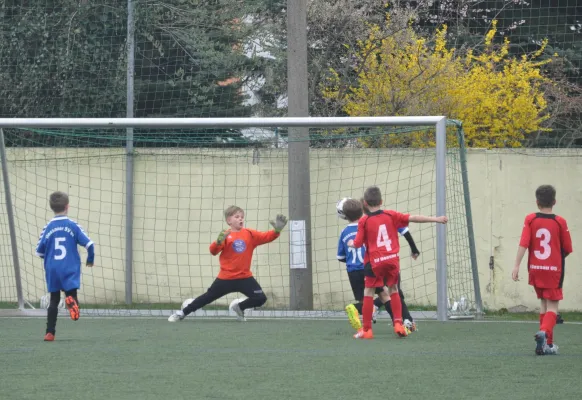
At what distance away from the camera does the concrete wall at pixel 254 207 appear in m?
13.7

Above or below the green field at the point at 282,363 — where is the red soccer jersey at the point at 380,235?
above

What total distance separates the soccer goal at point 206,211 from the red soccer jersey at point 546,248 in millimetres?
5006

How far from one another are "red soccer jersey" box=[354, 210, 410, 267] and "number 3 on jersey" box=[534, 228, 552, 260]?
4.81 feet

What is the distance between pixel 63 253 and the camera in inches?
374

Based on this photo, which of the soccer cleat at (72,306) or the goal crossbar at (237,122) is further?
the goal crossbar at (237,122)

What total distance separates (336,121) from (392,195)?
7.21 feet

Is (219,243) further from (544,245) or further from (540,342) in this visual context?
(540,342)

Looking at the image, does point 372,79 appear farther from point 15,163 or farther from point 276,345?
point 276,345

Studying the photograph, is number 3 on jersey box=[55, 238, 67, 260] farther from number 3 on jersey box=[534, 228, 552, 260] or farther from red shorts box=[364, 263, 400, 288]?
number 3 on jersey box=[534, 228, 552, 260]

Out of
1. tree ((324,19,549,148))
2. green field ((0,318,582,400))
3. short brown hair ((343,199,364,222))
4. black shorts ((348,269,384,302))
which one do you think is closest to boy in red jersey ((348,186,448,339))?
green field ((0,318,582,400))

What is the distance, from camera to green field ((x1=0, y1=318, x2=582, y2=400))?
613 cm

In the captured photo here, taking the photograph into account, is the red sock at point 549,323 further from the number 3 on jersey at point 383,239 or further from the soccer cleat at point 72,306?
the soccer cleat at point 72,306

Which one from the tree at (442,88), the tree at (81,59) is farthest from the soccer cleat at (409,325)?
the tree at (442,88)

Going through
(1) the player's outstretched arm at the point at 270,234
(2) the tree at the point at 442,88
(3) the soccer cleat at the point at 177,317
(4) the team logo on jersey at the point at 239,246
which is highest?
(2) the tree at the point at 442,88
